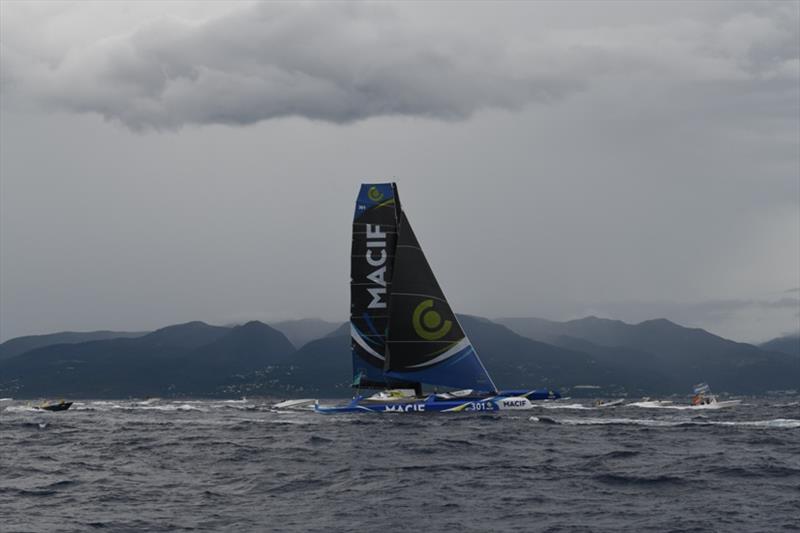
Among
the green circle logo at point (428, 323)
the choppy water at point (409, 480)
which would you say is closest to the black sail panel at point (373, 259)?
the green circle logo at point (428, 323)

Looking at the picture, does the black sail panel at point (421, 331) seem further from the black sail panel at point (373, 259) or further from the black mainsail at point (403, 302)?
the black sail panel at point (373, 259)

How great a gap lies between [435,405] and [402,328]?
826 centimetres

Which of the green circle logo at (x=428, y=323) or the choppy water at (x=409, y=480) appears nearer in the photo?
the choppy water at (x=409, y=480)

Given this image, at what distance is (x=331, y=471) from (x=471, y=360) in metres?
44.2

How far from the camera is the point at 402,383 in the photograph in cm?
8738

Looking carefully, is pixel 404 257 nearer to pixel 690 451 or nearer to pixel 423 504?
pixel 690 451

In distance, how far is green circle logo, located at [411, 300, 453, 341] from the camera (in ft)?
271

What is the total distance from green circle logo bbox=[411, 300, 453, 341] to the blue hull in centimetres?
591

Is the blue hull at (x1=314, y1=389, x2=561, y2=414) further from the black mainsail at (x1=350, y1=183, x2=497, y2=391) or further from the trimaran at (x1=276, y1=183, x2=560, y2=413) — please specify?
the black mainsail at (x1=350, y1=183, x2=497, y2=391)

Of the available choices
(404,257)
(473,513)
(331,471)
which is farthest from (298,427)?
(473,513)

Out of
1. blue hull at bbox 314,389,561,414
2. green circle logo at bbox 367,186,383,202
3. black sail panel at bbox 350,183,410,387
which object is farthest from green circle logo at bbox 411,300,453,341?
green circle logo at bbox 367,186,383,202

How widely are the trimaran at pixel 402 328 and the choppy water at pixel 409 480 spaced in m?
17.2

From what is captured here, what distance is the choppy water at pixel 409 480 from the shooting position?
28.4 metres

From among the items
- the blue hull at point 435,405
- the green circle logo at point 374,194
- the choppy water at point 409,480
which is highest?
the green circle logo at point 374,194
